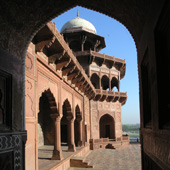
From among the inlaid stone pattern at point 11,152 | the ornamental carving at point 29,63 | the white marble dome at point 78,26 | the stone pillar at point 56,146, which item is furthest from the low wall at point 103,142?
the inlaid stone pattern at point 11,152

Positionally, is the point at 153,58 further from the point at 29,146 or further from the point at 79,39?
the point at 79,39

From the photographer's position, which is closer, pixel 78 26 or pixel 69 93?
pixel 69 93

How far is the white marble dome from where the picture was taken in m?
21.8

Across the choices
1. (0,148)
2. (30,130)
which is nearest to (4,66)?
(0,148)

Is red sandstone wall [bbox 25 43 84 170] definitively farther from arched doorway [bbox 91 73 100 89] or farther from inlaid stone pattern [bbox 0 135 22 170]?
arched doorway [bbox 91 73 100 89]

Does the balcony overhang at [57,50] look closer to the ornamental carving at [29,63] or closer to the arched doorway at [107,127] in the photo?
the ornamental carving at [29,63]

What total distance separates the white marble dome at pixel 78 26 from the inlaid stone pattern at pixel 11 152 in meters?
18.2

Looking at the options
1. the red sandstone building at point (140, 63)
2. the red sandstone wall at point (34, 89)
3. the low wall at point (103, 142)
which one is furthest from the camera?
the low wall at point (103, 142)

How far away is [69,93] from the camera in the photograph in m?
12.4

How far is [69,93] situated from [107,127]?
1218 cm

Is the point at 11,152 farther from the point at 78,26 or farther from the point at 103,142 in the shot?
the point at 78,26

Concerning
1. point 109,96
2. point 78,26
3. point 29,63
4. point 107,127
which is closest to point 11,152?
point 29,63

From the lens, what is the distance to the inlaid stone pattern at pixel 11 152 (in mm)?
3600

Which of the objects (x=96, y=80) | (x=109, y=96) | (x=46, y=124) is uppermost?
(x=96, y=80)
